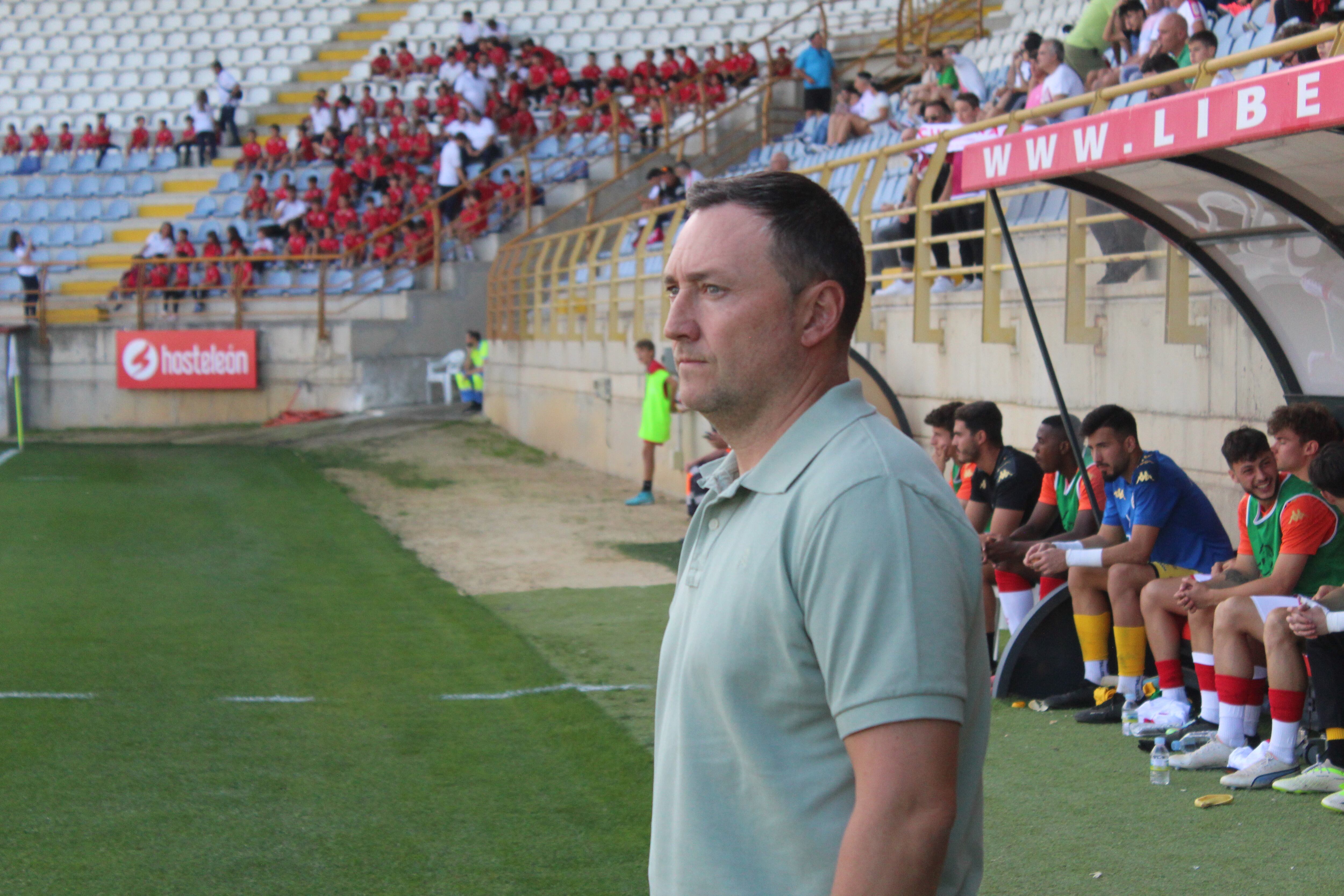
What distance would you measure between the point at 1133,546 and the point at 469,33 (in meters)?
27.7

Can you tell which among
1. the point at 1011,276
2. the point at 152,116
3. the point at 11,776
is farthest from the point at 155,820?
the point at 152,116

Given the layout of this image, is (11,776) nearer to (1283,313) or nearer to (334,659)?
(334,659)

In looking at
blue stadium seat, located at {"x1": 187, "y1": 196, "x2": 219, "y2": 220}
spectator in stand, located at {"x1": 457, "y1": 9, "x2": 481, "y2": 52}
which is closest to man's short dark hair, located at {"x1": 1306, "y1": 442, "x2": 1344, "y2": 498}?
blue stadium seat, located at {"x1": 187, "y1": 196, "x2": 219, "y2": 220}

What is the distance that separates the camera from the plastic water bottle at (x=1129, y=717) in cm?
570

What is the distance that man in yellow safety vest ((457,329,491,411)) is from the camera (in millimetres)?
24297

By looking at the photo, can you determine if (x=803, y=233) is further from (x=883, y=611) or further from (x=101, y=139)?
(x=101, y=139)

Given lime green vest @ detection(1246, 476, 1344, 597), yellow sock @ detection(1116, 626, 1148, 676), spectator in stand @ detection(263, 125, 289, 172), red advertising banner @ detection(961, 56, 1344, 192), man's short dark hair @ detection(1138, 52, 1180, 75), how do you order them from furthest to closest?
spectator in stand @ detection(263, 125, 289, 172) < man's short dark hair @ detection(1138, 52, 1180, 75) < yellow sock @ detection(1116, 626, 1148, 676) < lime green vest @ detection(1246, 476, 1344, 597) < red advertising banner @ detection(961, 56, 1344, 192)

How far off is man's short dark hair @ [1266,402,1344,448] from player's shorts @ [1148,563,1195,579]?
37.8 inches

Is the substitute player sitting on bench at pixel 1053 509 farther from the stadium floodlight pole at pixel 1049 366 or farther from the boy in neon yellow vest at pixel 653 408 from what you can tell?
the boy in neon yellow vest at pixel 653 408

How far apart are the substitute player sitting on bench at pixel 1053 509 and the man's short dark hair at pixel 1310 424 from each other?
49.5 inches

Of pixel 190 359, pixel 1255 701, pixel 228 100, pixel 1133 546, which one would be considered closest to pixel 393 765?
pixel 1133 546

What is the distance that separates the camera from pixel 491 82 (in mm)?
28938

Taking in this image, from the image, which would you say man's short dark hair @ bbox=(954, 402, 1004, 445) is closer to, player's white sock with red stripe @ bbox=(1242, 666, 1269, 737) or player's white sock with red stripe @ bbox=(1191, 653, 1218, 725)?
player's white sock with red stripe @ bbox=(1191, 653, 1218, 725)

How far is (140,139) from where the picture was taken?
30.8 metres
